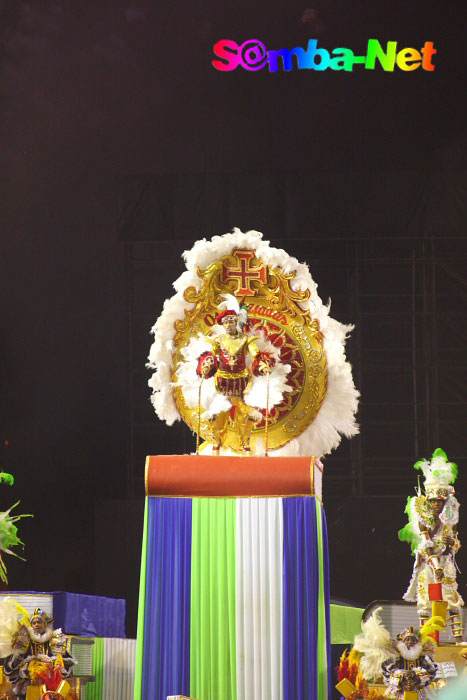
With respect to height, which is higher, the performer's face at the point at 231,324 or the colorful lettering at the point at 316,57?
the colorful lettering at the point at 316,57

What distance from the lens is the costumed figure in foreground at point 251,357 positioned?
267 inches

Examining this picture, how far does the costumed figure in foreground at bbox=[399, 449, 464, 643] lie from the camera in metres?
7.16

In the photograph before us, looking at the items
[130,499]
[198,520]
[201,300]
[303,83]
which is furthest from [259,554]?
[303,83]

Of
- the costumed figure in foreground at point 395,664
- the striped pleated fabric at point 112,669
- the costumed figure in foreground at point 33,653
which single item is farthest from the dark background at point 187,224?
the costumed figure in foreground at point 395,664

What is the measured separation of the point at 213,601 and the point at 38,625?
1011 mm

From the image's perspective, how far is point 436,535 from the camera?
7258mm

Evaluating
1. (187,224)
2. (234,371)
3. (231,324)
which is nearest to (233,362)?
(234,371)

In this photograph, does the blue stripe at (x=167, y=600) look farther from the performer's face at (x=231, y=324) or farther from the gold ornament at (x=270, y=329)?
the performer's face at (x=231, y=324)

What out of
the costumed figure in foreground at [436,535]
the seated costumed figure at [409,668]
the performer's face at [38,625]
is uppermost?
the costumed figure in foreground at [436,535]

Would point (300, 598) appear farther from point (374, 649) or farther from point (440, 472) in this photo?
point (440, 472)

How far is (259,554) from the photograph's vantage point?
612 cm

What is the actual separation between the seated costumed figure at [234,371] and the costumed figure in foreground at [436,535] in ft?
4.32

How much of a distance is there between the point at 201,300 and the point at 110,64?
350 cm

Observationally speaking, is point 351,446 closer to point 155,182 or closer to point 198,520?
point 155,182
